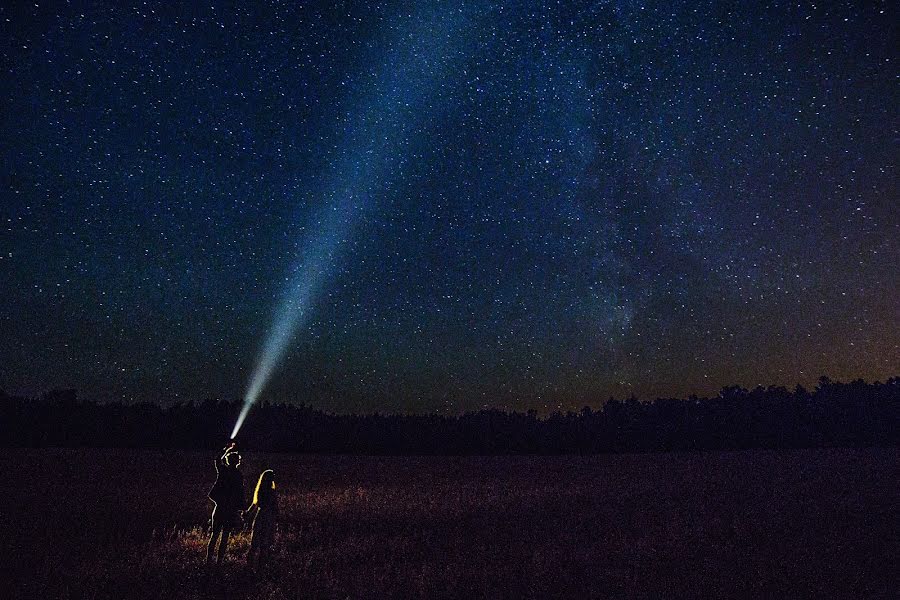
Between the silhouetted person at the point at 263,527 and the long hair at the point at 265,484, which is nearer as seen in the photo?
the silhouetted person at the point at 263,527

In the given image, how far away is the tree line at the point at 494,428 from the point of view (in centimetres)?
6950

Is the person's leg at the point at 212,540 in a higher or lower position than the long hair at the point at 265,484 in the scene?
lower

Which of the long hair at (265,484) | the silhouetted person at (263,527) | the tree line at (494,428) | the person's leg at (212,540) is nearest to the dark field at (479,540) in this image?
the person's leg at (212,540)

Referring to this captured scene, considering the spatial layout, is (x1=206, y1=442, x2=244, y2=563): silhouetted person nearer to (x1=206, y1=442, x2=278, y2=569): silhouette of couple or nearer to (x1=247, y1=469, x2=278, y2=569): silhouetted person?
(x1=206, y1=442, x2=278, y2=569): silhouette of couple

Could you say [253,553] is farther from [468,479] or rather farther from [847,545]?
[468,479]

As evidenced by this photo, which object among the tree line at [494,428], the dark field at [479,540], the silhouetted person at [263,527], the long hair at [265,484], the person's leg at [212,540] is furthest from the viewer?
the tree line at [494,428]

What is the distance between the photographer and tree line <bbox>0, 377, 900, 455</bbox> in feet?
228

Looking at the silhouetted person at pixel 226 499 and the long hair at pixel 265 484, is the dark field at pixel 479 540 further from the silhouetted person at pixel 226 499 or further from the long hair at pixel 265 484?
the long hair at pixel 265 484

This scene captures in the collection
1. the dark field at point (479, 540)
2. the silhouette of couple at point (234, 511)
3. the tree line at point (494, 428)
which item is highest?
the tree line at point (494, 428)

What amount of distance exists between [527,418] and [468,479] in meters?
60.5

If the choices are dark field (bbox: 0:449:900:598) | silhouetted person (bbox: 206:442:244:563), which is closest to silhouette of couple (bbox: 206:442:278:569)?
silhouetted person (bbox: 206:442:244:563)

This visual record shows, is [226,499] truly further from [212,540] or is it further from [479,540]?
[479,540]

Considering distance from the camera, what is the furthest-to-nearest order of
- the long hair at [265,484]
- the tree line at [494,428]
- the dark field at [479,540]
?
the tree line at [494,428], the long hair at [265,484], the dark field at [479,540]

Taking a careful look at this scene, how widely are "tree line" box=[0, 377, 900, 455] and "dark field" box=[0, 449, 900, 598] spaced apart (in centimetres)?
4295
